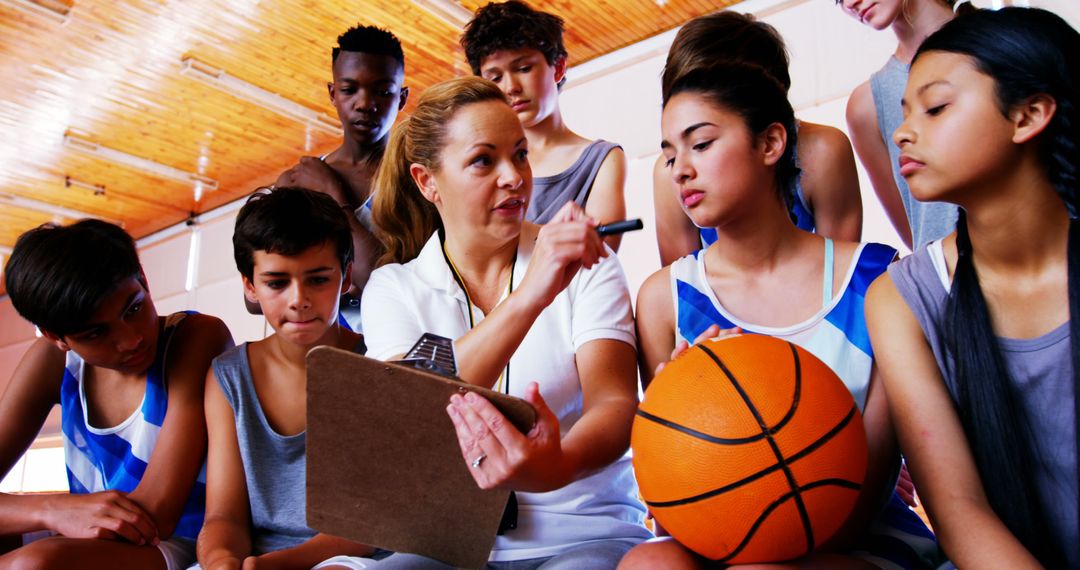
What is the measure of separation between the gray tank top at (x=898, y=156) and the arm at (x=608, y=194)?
2.64 ft

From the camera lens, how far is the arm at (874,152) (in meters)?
2.54

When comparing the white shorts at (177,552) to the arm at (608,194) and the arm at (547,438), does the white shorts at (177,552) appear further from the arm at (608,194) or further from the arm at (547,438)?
the arm at (608,194)

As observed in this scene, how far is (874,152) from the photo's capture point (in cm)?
257

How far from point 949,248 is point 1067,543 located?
1.81 ft

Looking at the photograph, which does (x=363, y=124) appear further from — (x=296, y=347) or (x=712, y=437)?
(x=712, y=437)

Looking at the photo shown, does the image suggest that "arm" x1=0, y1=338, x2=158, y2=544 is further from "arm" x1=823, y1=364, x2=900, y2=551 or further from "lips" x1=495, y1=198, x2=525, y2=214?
"arm" x1=823, y1=364, x2=900, y2=551

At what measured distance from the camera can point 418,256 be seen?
Answer: 2.19 m

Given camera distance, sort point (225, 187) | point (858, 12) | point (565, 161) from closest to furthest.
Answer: point (858, 12)
point (565, 161)
point (225, 187)

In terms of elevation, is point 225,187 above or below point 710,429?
above

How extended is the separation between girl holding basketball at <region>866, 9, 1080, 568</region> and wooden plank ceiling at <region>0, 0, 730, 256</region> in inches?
250

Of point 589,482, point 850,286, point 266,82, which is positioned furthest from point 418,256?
point 266,82

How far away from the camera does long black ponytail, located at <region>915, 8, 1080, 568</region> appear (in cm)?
140

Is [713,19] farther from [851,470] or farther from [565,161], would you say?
[851,470]

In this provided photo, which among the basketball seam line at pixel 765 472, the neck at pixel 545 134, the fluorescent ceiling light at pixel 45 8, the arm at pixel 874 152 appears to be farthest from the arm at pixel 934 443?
the fluorescent ceiling light at pixel 45 8
